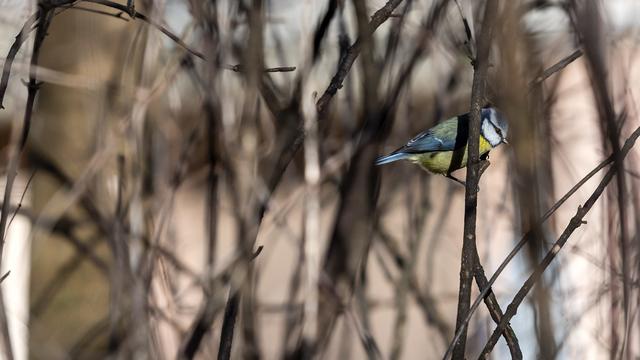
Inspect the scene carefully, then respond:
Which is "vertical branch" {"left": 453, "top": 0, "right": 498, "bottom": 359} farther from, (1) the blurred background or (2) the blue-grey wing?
(2) the blue-grey wing

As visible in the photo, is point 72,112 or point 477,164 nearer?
point 477,164

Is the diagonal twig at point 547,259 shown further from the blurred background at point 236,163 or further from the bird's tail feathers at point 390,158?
the bird's tail feathers at point 390,158

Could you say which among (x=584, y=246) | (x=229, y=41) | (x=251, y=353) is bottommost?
(x=251, y=353)

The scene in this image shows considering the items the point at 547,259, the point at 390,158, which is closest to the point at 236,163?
the point at 390,158

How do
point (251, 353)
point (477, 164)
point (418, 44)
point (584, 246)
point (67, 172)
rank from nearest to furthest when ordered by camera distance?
1. point (477, 164)
2. point (251, 353)
3. point (418, 44)
4. point (67, 172)
5. point (584, 246)

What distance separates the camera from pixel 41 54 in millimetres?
2312

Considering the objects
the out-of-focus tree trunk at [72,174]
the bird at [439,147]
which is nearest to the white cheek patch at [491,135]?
the bird at [439,147]

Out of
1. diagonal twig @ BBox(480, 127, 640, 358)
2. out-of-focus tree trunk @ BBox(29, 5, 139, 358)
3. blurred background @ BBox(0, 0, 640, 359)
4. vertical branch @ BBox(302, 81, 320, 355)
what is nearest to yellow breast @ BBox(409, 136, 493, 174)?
blurred background @ BBox(0, 0, 640, 359)

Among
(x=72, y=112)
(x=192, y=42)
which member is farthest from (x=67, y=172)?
(x=192, y=42)

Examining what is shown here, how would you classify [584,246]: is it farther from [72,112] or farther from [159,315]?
[72,112]

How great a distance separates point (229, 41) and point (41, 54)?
2.94 feet

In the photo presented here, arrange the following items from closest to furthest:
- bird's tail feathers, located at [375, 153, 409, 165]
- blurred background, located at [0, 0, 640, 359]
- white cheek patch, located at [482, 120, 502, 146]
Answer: blurred background, located at [0, 0, 640, 359], white cheek patch, located at [482, 120, 502, 146], bird's tail feathers, located at [375, 153, 409, 165]

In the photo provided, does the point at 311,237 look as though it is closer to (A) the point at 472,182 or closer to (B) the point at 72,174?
(A) the point at 472,182

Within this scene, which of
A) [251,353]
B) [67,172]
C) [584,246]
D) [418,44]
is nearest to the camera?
[251,353]
